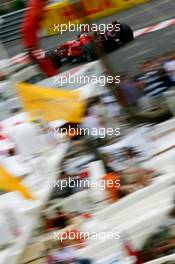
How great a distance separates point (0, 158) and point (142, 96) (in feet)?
7.73

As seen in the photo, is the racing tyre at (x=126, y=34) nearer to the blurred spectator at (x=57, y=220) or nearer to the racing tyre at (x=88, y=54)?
the racing tyre at (x=88, y=54)

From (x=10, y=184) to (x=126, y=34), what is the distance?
8330 millimetres

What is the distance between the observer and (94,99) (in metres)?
7.45

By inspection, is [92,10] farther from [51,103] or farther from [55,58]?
[51,103]

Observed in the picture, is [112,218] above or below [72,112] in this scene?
below

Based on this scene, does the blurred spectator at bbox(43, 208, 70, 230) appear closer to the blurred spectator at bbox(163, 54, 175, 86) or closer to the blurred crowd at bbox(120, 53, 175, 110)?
the blurred crowd at bbox(120, 53, 175, 110)

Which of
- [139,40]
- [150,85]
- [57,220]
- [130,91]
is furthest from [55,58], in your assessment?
[57,220]

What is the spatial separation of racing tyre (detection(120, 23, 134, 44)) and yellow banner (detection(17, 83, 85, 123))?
716cm

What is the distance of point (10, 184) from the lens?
17.8 feet

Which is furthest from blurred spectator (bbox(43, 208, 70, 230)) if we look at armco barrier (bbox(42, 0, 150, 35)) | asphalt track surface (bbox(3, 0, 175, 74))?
armco barrier (bbox(42, 0, 150, 35))

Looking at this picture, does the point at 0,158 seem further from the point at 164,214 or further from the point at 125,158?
A: the point at 164,214

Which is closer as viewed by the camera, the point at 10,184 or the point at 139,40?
the point at 10,184

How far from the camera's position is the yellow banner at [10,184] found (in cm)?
540

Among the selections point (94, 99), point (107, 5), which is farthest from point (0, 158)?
point (107, 5)
